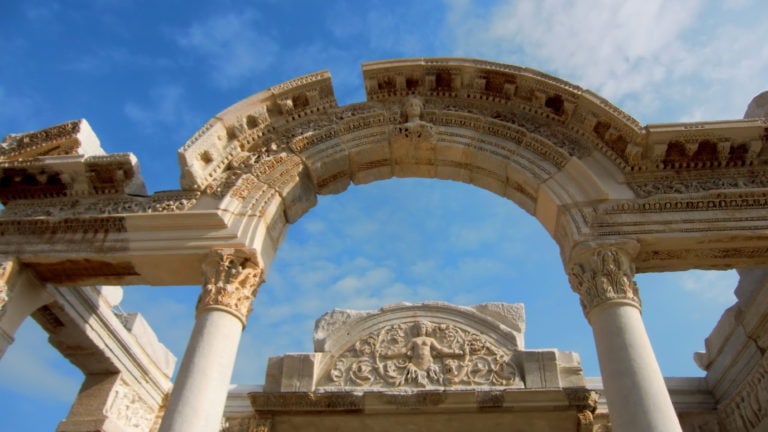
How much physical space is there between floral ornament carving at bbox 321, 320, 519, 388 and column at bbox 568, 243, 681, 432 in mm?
2900

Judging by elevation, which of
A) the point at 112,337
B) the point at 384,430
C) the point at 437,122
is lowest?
the point at 384,430

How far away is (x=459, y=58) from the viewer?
8086 millimetres

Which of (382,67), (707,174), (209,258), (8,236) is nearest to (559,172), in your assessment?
(707,174)

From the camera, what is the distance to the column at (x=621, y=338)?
16.0 feet

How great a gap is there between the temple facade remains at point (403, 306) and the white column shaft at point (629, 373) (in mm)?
19

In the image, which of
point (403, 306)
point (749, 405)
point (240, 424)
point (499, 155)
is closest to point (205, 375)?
point (240, 424)

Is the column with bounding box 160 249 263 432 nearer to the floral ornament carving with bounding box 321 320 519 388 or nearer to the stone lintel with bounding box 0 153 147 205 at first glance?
the stone lintel with bounding box 0 153 147 205

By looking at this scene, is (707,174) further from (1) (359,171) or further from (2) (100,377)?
(2) (100,377)

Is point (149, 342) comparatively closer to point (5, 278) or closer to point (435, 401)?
point (5, 278)

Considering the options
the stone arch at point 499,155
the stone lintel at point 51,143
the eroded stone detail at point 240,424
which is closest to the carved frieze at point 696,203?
the stone arch at point 499,155

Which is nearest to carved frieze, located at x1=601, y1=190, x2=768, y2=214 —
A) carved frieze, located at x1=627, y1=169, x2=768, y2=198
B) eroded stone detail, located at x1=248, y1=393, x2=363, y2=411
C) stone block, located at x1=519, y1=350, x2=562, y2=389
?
carved frieze, located at x1=627, y1=169, x2=768, y2=198

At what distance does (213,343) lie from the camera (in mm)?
5629

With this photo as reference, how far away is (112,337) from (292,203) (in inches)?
140

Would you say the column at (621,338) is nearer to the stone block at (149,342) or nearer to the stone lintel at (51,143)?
the stone lintel at (51,143)
